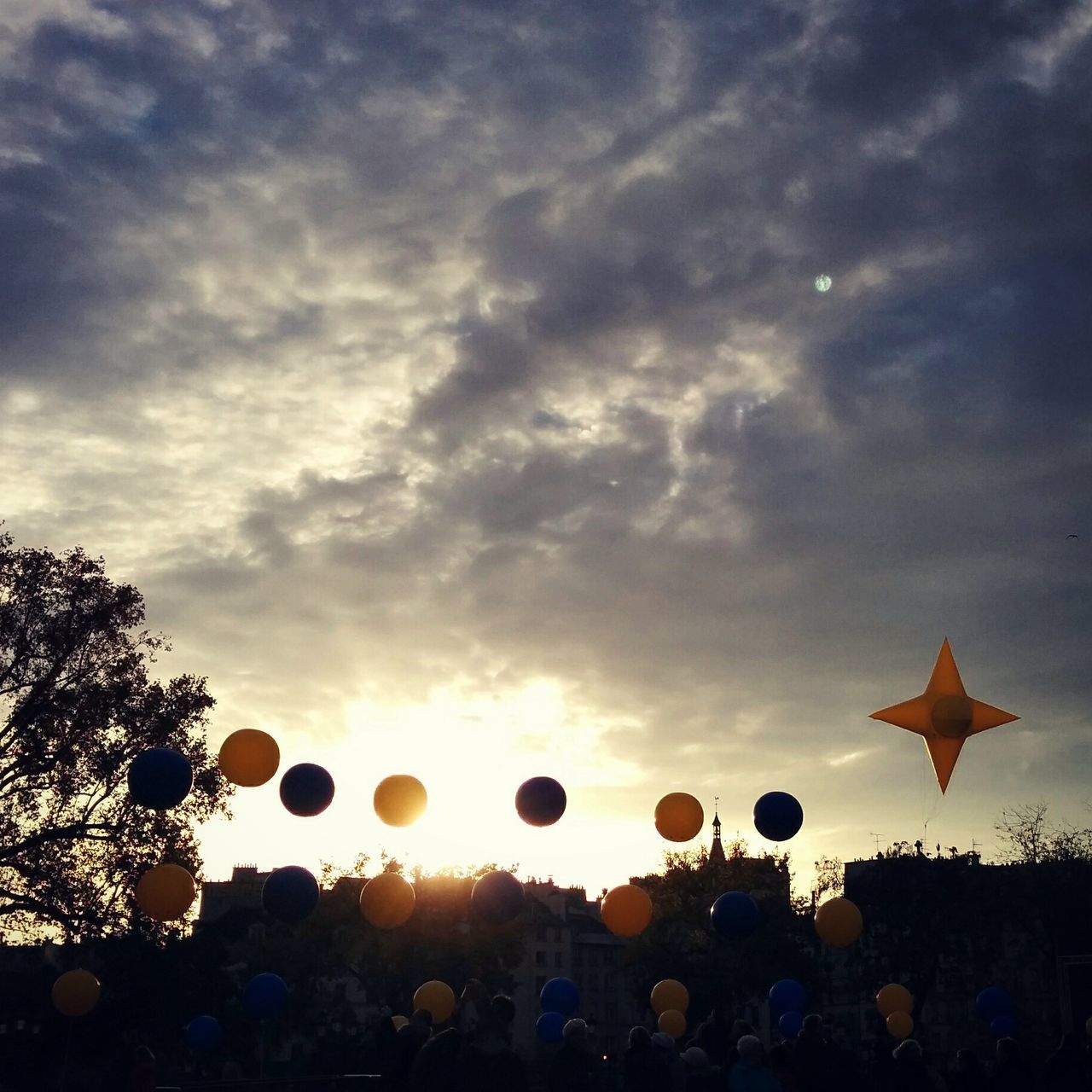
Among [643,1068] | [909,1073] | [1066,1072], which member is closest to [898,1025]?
[1066,1072]

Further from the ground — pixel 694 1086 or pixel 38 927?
pixel 38 927

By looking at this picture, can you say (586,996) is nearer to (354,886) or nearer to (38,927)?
(354,886)

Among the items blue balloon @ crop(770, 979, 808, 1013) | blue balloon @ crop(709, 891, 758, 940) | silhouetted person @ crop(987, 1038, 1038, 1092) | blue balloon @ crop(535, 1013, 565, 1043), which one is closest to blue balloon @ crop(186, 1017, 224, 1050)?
blue balloon @ crop(535, 1013, 565, 1043)

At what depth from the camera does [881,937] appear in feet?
162

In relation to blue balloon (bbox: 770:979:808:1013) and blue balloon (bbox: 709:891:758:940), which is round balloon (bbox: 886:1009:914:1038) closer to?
blue balloon (bbox: 770:979:808:1013)

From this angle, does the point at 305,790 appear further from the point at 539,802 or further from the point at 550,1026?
A: the point at 550,1026

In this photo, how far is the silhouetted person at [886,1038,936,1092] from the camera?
11.3m

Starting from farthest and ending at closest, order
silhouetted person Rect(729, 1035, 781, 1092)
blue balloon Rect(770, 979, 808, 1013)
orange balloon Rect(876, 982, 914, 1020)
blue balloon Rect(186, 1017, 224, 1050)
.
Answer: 1. orange balloon Rect(876, 982, 914, 1020)
2. blue balloon Rect(770, 979, 808, 1013)
3. blue balloon Rect(186, 1017, 224, 1050)
4. silhouetted person Rect(729, 1035, 781, 1092)

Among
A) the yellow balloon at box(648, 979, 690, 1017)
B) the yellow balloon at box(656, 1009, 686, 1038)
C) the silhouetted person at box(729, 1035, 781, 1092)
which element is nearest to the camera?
the silhouetted person at box(729, 1035, 781, 1092)

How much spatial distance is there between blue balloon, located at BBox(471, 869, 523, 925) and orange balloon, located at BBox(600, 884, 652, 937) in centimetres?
210

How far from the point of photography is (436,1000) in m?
15.7

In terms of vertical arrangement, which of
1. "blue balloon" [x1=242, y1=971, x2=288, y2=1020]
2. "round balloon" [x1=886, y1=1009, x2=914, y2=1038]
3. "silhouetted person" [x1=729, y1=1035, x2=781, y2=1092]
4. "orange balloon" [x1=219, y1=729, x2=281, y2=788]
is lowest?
"round balloon" [x1=886, y1=1009, x2=914, y2=1038]

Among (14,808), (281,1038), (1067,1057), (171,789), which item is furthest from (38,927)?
(281,1038)

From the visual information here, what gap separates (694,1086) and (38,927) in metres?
14.0
